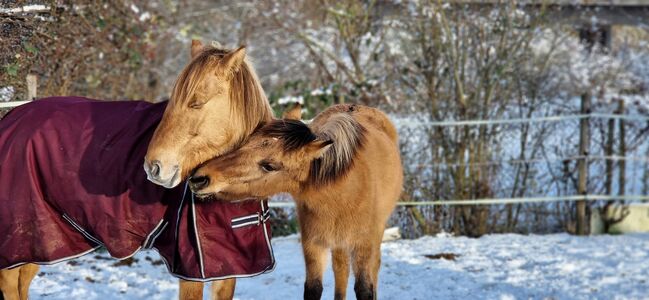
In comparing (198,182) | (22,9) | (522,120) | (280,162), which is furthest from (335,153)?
(522,120)

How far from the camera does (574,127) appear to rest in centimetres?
877

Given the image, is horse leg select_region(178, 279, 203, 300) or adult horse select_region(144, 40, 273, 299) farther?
horse leg select_region(178, 279, 203, 300)

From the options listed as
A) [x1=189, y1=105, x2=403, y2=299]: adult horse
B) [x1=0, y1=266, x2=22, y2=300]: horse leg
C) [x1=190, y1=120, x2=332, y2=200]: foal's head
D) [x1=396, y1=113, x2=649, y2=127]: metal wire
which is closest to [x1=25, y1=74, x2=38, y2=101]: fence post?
[x1=0, y1=266, x2=22, y2=300]: horse leg

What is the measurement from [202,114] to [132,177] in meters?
0.48

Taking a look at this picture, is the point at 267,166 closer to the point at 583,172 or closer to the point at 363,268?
the point at 363,268

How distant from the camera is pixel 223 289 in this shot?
3.47 m

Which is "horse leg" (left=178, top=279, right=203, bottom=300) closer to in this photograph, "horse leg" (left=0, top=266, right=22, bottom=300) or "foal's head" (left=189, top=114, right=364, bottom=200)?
"foal's head" (left=189, top=114, right=364, bottom=200)

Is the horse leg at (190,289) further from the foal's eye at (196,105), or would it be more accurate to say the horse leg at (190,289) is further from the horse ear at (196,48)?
the horse ear at (196,48)

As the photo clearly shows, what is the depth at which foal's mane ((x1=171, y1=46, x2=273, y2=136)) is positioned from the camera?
2998mm

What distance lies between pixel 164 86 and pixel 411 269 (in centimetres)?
718

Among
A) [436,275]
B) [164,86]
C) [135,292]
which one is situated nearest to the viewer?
[135,292]

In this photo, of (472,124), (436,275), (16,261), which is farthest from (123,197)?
(472,124)

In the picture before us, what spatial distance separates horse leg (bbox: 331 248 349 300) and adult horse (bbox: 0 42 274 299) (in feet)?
3.64

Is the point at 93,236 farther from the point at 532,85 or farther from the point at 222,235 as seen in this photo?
the point at 532,85
